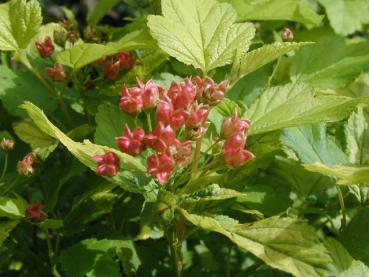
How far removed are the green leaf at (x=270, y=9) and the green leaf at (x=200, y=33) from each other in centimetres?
20

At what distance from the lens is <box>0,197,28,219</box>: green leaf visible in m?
1.16

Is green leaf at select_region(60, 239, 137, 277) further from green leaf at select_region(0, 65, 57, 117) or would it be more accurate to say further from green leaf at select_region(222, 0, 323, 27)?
green leaf at select_region(222, 0, 323, 27)

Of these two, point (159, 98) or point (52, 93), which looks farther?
point (52, 93)

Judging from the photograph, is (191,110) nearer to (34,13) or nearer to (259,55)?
(259,55)

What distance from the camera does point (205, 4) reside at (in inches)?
48.6

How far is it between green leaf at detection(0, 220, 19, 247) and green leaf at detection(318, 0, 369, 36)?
957 mm

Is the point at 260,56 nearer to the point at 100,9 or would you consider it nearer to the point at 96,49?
the point at 96,49

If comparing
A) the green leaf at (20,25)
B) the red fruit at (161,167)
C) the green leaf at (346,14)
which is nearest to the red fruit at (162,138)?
the red fruit at (161,167)

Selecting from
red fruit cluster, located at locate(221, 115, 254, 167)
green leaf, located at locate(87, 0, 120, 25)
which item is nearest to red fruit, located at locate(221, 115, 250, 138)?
red fruit cluster, located at locate(221, 115, 254, 167)

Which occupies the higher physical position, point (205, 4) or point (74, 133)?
point (205, 4)

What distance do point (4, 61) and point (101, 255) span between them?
2.08 feet

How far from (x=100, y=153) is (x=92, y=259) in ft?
1.02

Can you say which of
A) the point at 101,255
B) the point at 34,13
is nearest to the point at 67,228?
the point at 101,255

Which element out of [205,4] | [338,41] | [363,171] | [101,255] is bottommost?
[101,255]
